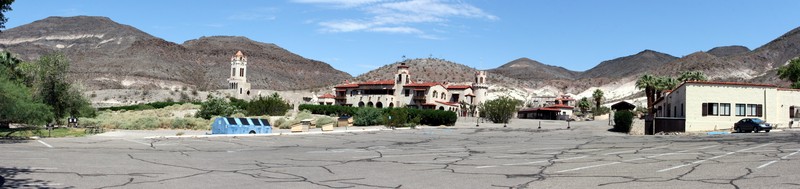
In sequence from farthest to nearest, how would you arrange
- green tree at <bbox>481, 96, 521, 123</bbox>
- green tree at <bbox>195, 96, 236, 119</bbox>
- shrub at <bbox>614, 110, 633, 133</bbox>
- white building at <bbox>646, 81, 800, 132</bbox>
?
green tree at <bbox>481, 96, 521, 123</bbox>
green tree at <bbox>195, 96, 236, 119</bbox>
shrub at <bbox>614, 110, 633, 133</bbox>
white building at <bbox>646, 81, 800, 132</bbox>

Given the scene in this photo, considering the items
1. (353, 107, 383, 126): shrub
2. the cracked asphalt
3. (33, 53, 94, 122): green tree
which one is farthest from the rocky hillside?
the cracked asphalt

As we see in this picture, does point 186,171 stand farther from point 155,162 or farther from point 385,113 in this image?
point 385,113

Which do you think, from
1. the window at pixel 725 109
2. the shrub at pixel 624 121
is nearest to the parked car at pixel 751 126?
the window at pixel 725 109

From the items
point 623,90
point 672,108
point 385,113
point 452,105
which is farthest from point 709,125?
point 623,90

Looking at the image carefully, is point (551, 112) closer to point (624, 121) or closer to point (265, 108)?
point (265, 108)

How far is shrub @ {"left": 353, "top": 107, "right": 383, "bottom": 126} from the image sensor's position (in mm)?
55281

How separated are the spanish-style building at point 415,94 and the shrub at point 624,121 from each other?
4849 centimetres

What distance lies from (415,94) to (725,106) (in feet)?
188

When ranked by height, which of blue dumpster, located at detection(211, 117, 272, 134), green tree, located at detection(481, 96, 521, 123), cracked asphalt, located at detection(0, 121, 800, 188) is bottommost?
cracked asphalt, located at detection(0, 121, 800, 188)

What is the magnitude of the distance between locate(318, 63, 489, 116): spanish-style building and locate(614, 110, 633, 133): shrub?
1909 inches

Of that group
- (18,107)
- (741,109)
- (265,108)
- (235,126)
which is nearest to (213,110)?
(265,108)

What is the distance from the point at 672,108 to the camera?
51.5m

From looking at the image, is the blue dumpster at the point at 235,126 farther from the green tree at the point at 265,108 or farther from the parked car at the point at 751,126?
the green tree at the point at 265,108

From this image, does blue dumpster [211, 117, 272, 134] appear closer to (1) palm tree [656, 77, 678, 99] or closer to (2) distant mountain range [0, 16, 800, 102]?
(1) palm tree [656, 77, 678, 99]
